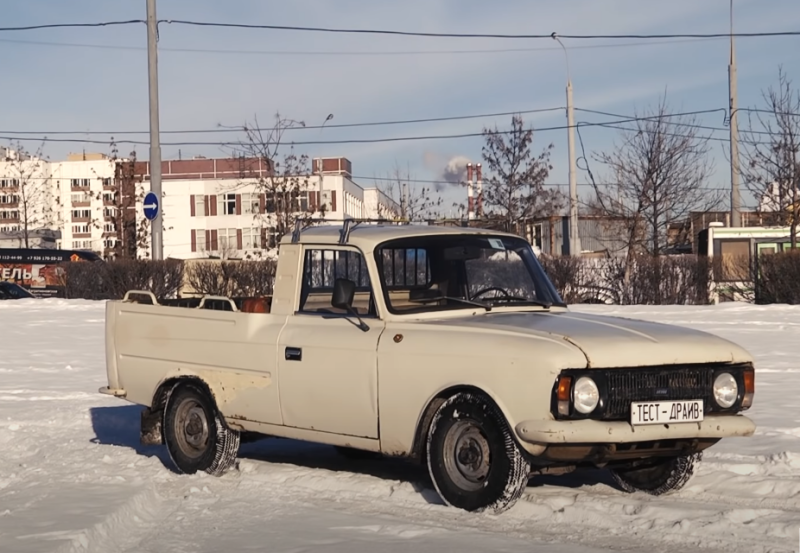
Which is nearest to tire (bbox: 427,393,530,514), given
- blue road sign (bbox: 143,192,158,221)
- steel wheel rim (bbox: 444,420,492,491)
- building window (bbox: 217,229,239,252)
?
steel wheel rim (bbox: 444,420,492,491)

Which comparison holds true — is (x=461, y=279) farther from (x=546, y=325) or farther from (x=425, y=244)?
(x=546, y=325)

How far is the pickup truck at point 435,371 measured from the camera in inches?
255

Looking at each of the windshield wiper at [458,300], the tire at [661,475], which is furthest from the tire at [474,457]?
the tire at [661,475]

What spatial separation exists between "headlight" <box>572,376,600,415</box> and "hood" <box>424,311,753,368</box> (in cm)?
11

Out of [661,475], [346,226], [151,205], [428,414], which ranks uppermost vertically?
[151,205]

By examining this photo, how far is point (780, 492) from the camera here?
7168 mm

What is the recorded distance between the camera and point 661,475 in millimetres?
7359

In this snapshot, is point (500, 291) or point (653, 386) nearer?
point (653, 386)

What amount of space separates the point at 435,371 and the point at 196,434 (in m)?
2.60

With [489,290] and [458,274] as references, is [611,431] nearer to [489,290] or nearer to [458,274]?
[489,290]

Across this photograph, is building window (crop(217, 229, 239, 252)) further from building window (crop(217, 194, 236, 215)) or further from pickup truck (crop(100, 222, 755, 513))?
pickup truck (crop(100, 222, 755, 513))

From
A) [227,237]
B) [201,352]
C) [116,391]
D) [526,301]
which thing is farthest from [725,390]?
[227,237]

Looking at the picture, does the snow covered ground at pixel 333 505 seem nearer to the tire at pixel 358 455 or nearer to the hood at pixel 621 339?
the tire at pixel 358 455

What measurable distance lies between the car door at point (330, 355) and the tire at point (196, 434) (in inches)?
30.8
